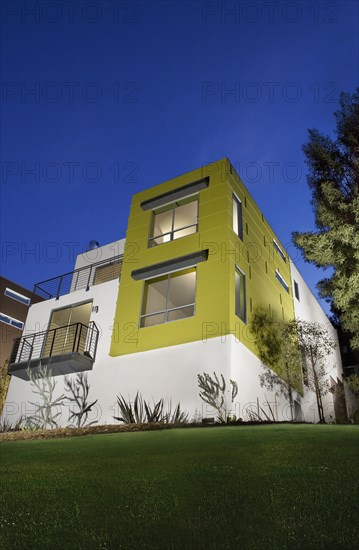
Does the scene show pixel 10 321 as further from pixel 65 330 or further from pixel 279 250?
pixel 279 250

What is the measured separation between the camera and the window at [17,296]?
28.7 metres

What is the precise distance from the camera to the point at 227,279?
13.2 m

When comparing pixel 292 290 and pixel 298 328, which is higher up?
pixel 292 290

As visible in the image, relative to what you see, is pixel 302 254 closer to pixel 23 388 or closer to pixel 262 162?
pixel 262 162

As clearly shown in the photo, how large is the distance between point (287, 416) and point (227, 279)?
5940mm

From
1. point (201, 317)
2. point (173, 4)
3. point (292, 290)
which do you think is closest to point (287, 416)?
point (201, 317)

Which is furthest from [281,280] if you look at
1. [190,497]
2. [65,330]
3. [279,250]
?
[190,497]

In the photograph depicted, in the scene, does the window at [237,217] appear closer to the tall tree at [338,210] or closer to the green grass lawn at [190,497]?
the tall tree at [338,210]

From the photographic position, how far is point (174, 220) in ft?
55.8

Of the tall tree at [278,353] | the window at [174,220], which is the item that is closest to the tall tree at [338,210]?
the tall tree at [278,353]

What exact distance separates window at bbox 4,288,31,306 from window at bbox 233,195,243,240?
1947cm

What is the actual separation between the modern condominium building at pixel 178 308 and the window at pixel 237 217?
0.05m

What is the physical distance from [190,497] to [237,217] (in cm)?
1293

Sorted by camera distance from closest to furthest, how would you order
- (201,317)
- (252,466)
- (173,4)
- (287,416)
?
(252,466)
(201,317)
(287,416)
(173,4)
